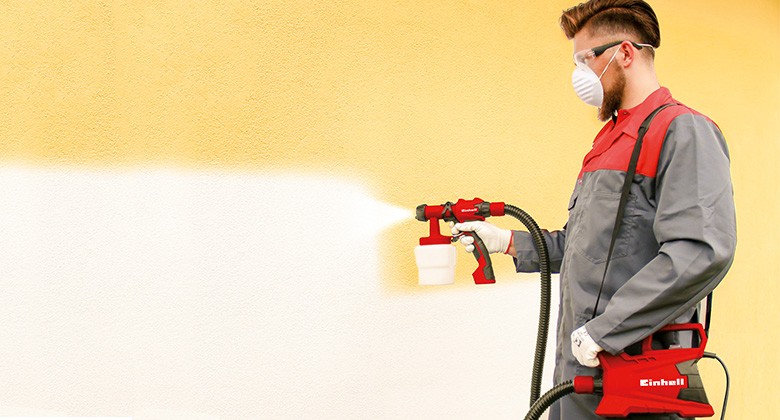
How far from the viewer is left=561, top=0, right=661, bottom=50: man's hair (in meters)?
1.50

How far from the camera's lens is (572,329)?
145cm

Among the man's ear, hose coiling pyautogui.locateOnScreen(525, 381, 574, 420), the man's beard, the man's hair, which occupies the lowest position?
hose coiling pyautogui.locateOnScreen(525, 381, 574, 420)

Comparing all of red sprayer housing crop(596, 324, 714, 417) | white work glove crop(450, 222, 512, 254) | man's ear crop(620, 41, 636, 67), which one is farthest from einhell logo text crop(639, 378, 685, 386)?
man's ear crop(620, 41, 636, 67)

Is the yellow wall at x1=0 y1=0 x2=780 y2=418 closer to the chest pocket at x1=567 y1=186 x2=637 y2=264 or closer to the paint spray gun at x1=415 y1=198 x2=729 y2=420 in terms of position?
the chest pocket at x1=567 y1=186 x2=637 y2=264

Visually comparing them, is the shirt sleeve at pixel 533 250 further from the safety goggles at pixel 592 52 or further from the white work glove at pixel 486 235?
the safety goggles at pixel 592 52

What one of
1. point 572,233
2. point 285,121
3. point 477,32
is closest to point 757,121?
point 477,32

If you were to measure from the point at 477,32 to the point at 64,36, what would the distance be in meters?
1.15

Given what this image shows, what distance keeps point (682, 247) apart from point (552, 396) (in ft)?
1.27

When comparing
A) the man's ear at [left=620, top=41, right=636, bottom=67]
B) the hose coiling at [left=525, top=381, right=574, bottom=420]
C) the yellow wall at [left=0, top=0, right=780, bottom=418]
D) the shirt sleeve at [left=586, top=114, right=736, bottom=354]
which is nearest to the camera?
the shirt sleeve at [left=586, top=114, right=736, bottom=354]

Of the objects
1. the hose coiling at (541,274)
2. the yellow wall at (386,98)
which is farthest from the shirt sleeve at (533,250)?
the yellow wall at (386,98)

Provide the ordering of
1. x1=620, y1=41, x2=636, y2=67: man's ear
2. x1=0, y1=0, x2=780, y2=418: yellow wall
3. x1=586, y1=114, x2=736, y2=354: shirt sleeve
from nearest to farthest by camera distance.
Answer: x1=586, y1=114, x2=736, y2=354: shirt sleeve
x1=620, y1=41, x2=636, y2=67: man's ear
x1=0, y1=0, x2=780, y2=418: yellow wall

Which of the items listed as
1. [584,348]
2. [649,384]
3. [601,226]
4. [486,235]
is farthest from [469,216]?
[649,384]

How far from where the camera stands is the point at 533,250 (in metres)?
1.73

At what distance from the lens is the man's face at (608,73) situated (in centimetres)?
150
